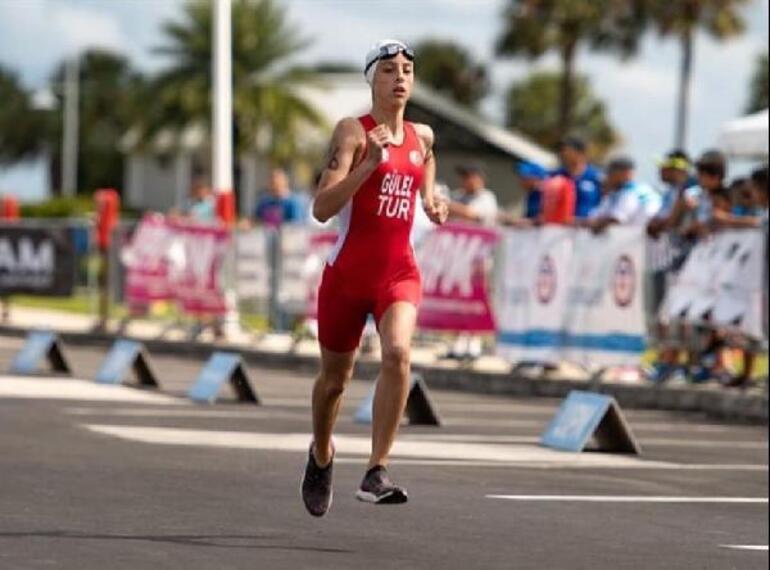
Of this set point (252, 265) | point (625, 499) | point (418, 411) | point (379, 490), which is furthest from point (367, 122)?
point (252, 265)

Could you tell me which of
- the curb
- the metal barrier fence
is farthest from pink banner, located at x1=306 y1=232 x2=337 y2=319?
the curb

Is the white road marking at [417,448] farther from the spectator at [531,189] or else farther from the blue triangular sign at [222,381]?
the spectator at [531,189]

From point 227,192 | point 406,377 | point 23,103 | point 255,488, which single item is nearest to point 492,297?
point 227,192

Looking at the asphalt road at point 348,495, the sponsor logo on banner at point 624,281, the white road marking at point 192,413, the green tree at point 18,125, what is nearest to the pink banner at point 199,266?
the sponsor logo on banner at point 624,281

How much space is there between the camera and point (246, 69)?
101562mm

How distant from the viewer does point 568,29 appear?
85875mm

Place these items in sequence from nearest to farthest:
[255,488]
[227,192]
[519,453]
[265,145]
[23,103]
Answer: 1. [255,488]
2. [519,453]
3. [227,192]
4. [265,145]
5. [23,103]

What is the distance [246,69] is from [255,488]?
90.0 meters

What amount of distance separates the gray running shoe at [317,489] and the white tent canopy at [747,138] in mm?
11588

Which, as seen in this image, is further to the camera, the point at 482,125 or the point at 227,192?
the point at 482,125

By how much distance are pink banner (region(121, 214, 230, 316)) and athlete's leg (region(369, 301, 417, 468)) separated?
59.7 feet

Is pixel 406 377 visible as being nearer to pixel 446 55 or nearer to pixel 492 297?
pixel 492 297

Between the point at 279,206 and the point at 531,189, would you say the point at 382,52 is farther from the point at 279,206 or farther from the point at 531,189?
the point at 279,206

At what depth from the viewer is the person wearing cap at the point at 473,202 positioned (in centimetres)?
2409
